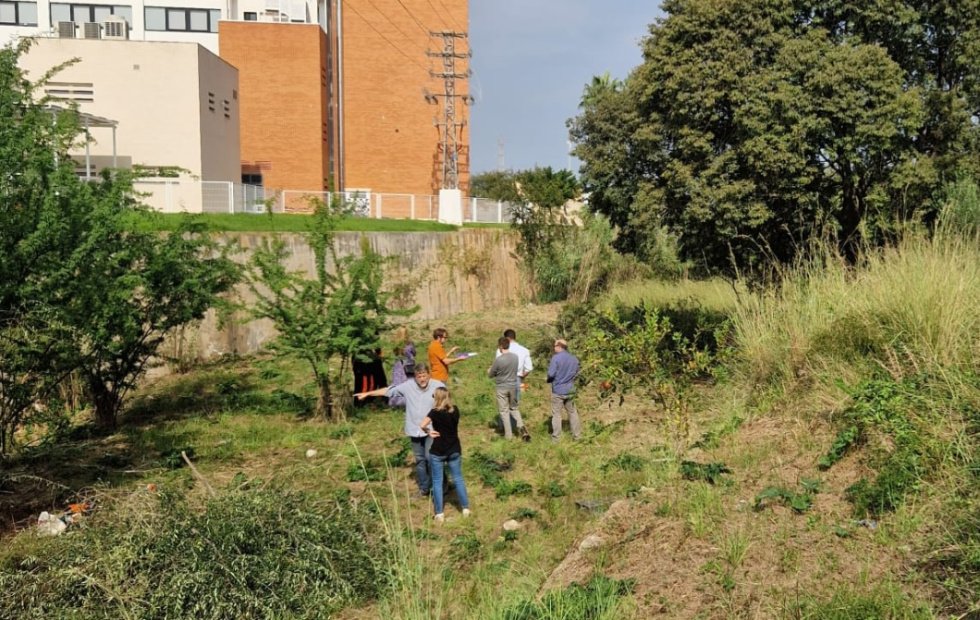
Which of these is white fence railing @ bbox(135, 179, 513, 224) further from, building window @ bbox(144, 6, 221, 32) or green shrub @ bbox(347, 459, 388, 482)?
building window @ bbox(144, 6, 221, 32)

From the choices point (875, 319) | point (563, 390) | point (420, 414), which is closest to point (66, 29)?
point (563, 390)

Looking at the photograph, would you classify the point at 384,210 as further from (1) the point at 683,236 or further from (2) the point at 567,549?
(2) the point at 567,549

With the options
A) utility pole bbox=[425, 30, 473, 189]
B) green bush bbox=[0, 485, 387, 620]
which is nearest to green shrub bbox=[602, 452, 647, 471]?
green bush bbox=[0, 485, 387, 620]

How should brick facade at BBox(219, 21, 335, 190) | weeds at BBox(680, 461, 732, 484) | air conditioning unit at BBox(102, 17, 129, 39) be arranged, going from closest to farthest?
weeds at BBox(680, 461, 732, 484) < air conditioning unit at BBox(102, 17, 129, 39) < brick facade at BBox(219, 21, 335, 190)

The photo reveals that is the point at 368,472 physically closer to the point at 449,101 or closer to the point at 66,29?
the point at 66,29

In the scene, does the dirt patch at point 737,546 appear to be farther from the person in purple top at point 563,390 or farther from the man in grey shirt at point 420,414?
the person in purple top at point 563,390

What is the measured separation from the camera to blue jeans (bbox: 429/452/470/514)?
842cm

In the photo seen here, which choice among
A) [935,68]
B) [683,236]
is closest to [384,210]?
[683,236]

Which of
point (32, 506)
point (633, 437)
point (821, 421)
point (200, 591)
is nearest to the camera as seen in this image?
point (200, 591)

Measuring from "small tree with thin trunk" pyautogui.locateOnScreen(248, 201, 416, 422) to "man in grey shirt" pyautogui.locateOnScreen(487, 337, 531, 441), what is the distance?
2.44 metres

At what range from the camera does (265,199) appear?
24453 mm

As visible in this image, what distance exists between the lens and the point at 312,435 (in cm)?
1191

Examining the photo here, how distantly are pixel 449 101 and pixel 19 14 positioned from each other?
22.9m

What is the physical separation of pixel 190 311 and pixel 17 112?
13.3 ft
